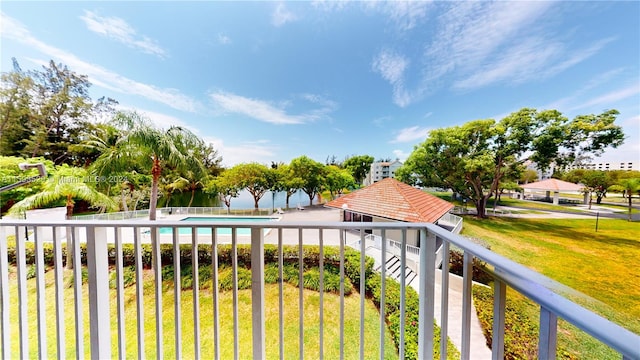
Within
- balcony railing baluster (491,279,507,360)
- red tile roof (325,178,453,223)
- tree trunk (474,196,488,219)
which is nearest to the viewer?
balcony railing baluster (491,279,507,360)

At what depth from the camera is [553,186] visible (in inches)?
174

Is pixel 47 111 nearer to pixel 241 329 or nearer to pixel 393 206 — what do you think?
pixel 241 329

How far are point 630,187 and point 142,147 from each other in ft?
29.8

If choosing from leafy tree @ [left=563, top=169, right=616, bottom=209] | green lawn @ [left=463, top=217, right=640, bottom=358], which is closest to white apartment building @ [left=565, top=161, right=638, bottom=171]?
leafy tree @ [left=563, top=169, right=616, bottom=209]

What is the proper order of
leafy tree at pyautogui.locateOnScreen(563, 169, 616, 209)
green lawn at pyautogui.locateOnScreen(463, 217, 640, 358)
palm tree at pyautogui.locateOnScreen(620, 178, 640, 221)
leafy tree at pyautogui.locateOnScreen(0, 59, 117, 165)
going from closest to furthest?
green lawn at pyautogui.locateOnScreen(463, 217, 640, 358) → palm tree at pyautogui.locateOnScreen(620, 178, 640, 221) → leafy tree at pyautogui.locateOnScreen(563, 169, 616, 209) → leafy tree at pyautogui.locateOnScreen(0, 59, 117, 165)

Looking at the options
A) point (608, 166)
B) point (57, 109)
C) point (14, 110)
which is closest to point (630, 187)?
point (608, 166)

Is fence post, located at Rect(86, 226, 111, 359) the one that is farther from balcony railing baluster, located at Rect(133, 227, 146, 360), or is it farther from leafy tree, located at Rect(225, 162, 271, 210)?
leafy tree, located at Rect(225, 162, 271, 210)

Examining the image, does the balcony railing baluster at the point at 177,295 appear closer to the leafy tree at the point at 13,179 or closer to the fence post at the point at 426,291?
the fence post at the point at 426,291

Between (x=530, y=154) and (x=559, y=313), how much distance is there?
6.53 metres

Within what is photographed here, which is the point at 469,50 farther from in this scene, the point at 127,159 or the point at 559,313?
the point at 127,159

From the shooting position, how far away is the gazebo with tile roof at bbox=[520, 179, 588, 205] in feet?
13.3

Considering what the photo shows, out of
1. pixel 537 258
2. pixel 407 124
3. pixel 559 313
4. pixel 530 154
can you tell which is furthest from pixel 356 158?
pixel 559 313

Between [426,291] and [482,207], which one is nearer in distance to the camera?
[426,291]

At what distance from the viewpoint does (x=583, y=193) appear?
3.85 meters
